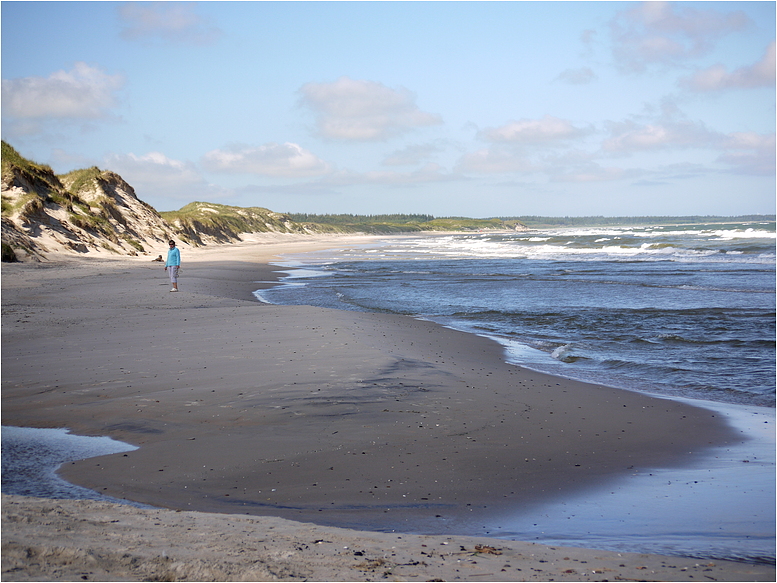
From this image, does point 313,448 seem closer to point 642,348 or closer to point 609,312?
point 642,348

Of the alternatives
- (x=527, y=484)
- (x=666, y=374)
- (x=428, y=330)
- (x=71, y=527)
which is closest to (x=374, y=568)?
(x=71, y=527)

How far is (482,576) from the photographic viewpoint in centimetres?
315

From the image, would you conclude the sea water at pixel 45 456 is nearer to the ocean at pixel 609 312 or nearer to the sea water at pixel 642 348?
the sea water at pixel 642 348

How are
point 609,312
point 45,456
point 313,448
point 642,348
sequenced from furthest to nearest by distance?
point 609,312, point 642,348, point 313,448, point 45,456

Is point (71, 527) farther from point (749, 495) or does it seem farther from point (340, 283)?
point (340, 283)

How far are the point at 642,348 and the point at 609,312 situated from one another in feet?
17.5

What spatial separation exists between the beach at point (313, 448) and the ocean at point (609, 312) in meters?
1.77

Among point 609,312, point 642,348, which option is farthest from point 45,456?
point 609,312

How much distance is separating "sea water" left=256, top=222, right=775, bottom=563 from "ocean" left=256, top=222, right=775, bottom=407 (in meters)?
0.05

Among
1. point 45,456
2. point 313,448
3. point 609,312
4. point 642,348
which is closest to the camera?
point 45,456

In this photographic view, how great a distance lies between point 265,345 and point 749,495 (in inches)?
297

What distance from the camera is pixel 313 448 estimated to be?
551cm

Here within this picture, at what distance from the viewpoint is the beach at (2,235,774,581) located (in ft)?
10.7

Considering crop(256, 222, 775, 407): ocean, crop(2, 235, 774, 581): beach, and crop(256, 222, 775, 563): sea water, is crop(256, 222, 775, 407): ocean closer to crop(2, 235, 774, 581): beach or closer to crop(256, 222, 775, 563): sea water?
crop(256, 222, 775, 563): sea water
